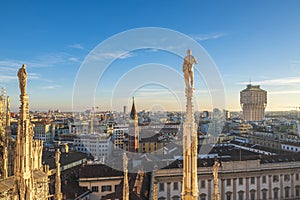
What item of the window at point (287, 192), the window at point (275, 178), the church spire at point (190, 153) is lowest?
the window at point (287, 192)

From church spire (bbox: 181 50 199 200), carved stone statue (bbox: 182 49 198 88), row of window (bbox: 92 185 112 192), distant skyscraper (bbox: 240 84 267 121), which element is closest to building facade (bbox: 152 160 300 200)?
row of window (bbox: 92 185 112 192)

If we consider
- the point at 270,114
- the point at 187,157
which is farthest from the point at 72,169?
the point at 270,114

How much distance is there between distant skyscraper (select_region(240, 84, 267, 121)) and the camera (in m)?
87.4

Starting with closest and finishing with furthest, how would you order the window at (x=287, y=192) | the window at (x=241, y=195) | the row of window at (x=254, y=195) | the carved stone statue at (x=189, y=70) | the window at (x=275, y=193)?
the carved stone statue at (x=189, y=70) < the row of window at (x=254, y=195) < the window at (x=241, y=195) < the window at (x=275, y=193) < the window at (x=287, y=192)

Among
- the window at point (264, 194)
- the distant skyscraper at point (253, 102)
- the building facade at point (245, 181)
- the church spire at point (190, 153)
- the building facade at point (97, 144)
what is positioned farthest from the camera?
the distant skyscraper at point (253, 102)

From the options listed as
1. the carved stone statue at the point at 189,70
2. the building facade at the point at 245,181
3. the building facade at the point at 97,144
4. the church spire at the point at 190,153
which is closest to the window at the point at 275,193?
the building facade at the point at 245,181

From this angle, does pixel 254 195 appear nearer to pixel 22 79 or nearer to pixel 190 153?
pixel 190 153

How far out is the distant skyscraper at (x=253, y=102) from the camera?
87.4 m

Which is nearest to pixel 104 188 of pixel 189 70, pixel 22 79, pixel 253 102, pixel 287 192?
pixel 287 192

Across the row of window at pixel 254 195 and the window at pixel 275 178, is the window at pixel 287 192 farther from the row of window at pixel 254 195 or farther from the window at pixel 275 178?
the window at pixel 275 178

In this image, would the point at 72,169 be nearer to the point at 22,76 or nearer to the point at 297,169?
the point at 297,169

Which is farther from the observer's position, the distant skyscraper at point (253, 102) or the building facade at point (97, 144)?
the distant skyscraper at point (253, 102)

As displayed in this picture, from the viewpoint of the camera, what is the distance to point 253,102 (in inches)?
3469

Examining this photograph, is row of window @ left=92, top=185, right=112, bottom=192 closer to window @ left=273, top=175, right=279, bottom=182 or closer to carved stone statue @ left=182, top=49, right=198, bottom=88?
window @ left=273, top=175, right=279, bottom=182
